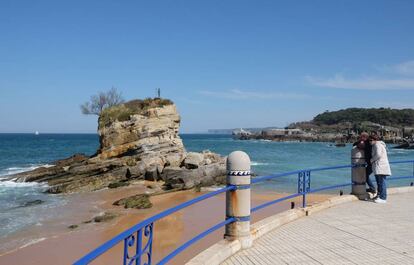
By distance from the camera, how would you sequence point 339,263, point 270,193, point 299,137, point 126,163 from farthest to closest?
point 299,137, point 126,163, point 270,193, point 339,263

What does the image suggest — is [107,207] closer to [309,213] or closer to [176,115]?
[309,213]

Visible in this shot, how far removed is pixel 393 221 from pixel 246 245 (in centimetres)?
369

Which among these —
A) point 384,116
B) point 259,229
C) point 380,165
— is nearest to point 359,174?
point 380,165

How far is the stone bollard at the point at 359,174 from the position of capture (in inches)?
414

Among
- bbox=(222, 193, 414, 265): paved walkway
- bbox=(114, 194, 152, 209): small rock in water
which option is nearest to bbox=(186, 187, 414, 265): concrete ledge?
bbox=(222, 193, 414, 265): paved walkway

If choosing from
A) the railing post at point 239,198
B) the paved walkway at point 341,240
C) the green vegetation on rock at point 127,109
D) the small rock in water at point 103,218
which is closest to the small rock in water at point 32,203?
the small rock in water at point 103,218

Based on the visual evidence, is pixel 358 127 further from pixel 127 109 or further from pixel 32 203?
pixel 32 203

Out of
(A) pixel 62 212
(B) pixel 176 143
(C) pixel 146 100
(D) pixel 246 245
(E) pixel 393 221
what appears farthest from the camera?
(C) pixel 146 100

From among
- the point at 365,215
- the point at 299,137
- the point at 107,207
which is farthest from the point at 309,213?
the point at 299,137

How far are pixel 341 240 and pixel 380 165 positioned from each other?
13.5ft

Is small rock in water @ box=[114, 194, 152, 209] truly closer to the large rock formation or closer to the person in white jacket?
the large rock formation

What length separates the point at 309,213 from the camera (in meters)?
8.93

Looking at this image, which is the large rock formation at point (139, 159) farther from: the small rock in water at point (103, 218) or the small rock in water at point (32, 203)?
the small rock in water at point (103, 218)

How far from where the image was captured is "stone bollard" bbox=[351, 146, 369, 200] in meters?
10.5
